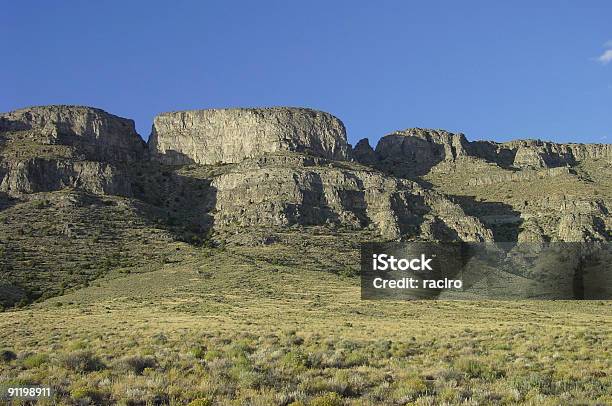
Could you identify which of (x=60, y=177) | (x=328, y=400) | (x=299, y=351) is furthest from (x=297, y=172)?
(x=328, y=400)

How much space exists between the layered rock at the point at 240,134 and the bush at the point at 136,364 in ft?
343

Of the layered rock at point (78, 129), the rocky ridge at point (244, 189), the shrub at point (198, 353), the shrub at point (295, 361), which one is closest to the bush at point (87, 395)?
the shrub at point (295, 361)

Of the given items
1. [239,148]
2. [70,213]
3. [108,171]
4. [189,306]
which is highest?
[239,148]

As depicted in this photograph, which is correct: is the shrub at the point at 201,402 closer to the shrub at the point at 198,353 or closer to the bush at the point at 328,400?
the bush at the point at 328,400

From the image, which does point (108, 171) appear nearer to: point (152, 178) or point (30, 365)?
point (152, 178)

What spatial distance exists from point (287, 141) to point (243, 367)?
4210 inches

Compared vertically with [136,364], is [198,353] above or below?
below

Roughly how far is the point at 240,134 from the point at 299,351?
362 ft

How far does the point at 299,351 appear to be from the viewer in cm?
2030

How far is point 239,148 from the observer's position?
418 feet

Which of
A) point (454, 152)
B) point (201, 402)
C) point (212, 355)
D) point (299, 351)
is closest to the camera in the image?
point (201, 402)

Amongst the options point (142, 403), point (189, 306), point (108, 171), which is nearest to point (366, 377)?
point (142, 403)

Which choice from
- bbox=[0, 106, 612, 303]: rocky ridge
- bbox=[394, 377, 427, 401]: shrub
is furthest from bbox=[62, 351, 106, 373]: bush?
bbox=[0, 106, 612, 303]: rocky ridge

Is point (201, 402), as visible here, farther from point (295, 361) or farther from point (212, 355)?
point (212, 355)
